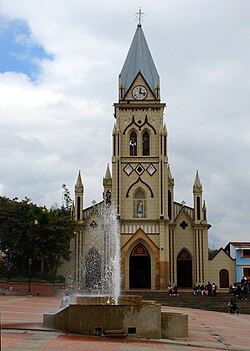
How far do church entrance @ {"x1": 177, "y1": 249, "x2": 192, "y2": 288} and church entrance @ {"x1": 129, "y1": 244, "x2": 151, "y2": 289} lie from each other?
345 cm

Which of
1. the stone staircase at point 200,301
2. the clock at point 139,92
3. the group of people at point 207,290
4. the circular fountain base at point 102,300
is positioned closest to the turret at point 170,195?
the clock at point 139,92

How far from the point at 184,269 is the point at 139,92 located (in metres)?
17.0

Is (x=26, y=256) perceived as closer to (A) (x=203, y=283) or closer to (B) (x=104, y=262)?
(B) (x=104, y=262)

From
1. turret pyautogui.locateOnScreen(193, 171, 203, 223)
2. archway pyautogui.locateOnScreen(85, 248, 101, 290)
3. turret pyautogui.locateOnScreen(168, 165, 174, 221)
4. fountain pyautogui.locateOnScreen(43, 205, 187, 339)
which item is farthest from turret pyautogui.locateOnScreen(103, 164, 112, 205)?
fountain pyautogui.locateOnScreen(43, 205, 187, 339)

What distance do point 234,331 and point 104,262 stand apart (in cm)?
2787

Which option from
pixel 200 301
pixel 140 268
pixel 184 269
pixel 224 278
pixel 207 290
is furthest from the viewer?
pixel 224 278

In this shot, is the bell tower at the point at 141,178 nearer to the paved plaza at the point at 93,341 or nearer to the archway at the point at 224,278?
the archway at the point at 224,278

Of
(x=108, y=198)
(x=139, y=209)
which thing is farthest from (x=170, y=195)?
(x=108, y=198)

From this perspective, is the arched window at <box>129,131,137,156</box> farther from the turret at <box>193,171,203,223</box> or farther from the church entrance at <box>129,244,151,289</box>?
the church entrance at <box>129,244,151,289</box>

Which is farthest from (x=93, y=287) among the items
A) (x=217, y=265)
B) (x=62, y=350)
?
(x=62, y=350)

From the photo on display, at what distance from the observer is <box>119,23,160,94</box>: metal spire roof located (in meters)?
54.8

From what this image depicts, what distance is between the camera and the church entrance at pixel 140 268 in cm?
5159

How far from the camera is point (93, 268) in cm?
5259

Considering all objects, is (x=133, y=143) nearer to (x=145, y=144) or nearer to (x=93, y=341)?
(x=145, y=144)
